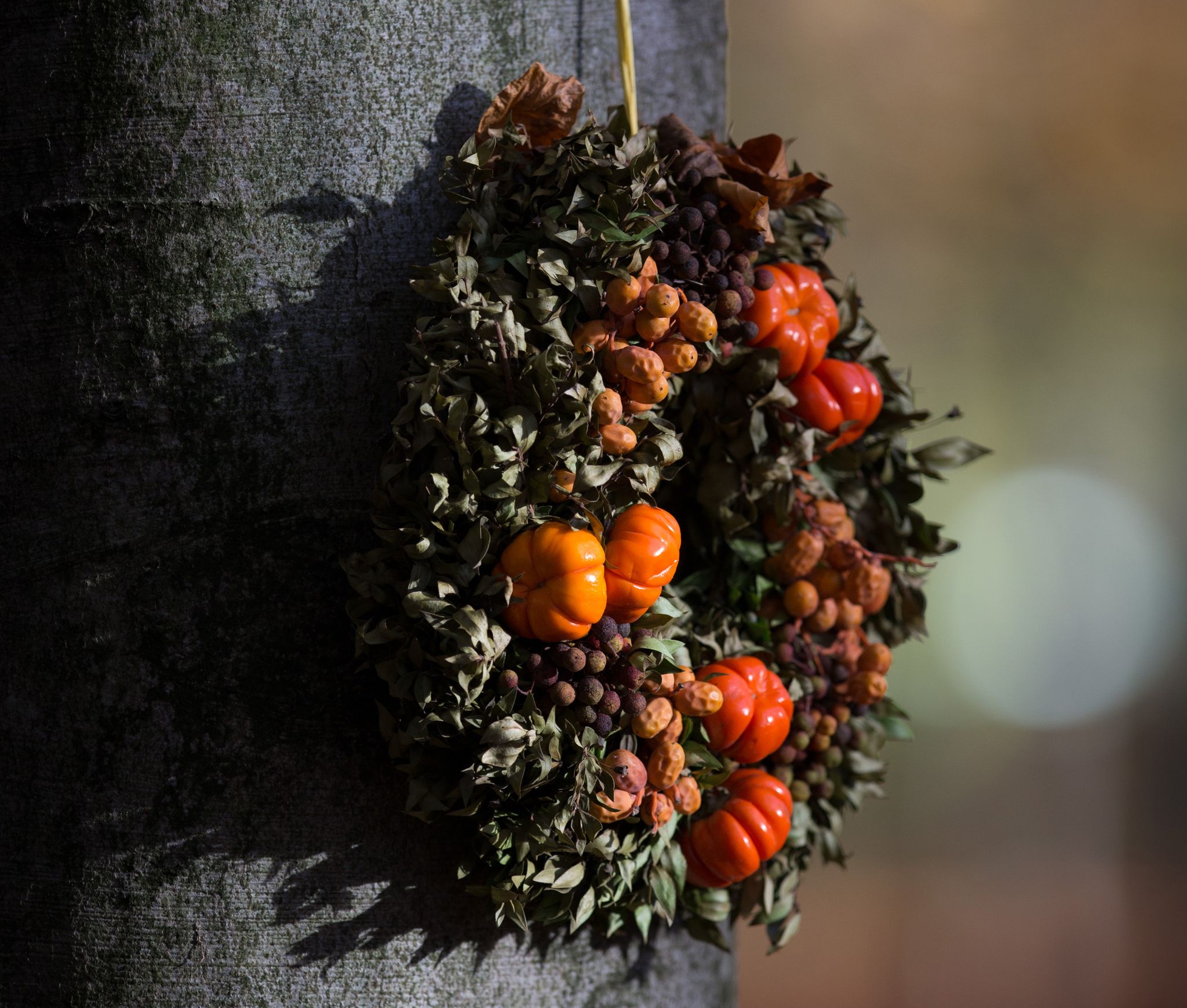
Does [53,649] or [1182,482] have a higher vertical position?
[1182,482]

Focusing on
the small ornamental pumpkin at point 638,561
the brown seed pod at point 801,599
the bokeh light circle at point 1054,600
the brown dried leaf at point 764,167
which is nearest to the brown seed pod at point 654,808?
the small ornamental pumpkin at point 638,561

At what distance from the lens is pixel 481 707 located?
4.10ft

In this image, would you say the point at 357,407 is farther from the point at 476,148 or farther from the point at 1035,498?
the point at 1035,498

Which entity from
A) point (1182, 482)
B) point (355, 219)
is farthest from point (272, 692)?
point (1182, 482)

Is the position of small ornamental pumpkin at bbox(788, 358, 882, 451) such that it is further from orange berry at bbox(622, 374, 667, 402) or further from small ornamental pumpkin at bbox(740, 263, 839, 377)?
orange berry at bbox(622, 374, 667, 402)

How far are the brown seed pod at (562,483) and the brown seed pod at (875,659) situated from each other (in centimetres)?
58

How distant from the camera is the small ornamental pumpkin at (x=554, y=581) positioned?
1221 millimetres

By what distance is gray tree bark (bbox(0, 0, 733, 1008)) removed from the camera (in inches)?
53.1

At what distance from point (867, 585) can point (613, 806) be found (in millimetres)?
537

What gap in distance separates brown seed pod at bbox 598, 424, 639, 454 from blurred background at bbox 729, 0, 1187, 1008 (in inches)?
177

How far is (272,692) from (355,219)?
1.98ft

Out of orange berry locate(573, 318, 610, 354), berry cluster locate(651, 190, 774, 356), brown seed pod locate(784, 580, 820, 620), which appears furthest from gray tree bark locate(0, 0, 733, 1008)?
brown seed pod locate(784, 580, 820, 620)

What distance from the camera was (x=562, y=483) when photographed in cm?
128

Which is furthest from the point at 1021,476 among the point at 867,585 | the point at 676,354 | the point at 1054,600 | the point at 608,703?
the point at 608,703
